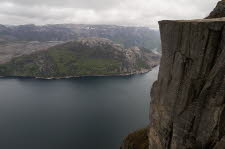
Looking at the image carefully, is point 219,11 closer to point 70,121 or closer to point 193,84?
point 193,84

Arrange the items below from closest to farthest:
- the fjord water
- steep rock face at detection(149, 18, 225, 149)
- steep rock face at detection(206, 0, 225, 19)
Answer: steep rock face at detection(149, 18, 225, 149)
steep rock face at detection(206, 0, 225, 19)
the fjord water

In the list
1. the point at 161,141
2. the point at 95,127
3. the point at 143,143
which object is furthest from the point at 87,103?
the point at 161,141

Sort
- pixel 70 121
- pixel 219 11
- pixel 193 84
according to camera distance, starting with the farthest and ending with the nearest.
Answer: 1. pixel 70 121
2. pixel 219 11
3. pixel 193 84

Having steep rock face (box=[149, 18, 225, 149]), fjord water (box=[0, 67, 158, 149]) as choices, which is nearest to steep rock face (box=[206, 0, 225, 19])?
steep rock face (box=[149, 18, 225, 149])

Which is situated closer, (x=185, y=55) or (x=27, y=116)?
(x=185, y=55)

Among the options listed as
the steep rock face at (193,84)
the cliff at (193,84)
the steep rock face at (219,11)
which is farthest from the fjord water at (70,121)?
the steep rock face at (219,11)

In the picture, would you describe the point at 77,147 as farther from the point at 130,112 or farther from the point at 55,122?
the point at 130,112

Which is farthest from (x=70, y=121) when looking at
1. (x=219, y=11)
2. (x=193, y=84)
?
(x=219, y=11)

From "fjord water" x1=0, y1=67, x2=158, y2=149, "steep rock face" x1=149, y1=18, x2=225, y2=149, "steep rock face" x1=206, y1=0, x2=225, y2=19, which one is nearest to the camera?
"steep rock face" x1=149, y1=18, x2=225, y2=149

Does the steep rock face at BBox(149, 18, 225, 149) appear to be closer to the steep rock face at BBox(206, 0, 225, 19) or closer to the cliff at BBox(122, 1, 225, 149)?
the cliff at BBox(122, 1, 225, 149)
